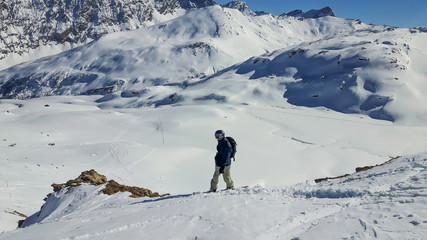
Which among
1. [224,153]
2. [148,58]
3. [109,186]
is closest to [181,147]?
[109,186]

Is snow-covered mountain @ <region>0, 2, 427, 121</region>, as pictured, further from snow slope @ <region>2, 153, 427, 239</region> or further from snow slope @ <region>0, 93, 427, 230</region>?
snow slope @ <region>2, 153, 427, 239</region>

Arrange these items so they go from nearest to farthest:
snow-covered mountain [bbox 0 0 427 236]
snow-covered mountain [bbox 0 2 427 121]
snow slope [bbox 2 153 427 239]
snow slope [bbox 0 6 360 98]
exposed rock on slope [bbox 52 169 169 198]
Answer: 1. snow slope [bbox 2 153 427 239]
2. snow-covered mountain [bbox 0 0 427 236]
3. exposed rock on slope [bbox 52 169 169 198]
4. snow-covered mountain [bbox 0 2 427 121]
5. snow slope [bbox 0 6 360 98]

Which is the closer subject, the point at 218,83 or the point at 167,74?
the point at 218,83

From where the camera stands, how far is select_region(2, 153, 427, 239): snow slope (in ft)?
18.9

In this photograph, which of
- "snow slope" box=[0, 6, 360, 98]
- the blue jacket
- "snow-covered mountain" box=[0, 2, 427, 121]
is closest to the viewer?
the blue jacket

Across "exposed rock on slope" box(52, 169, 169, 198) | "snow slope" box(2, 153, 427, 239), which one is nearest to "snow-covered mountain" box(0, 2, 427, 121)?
"exposed rock on slope" box(52, 169, 169, 198)

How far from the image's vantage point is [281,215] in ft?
22.8

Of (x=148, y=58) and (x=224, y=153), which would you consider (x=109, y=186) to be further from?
(x=148, y=58)

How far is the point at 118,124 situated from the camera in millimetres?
38125

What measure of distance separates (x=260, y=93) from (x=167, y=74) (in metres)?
69.8

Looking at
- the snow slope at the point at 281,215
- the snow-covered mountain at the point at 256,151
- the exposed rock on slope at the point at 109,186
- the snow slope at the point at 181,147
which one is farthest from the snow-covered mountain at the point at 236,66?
the snow slope at the point at 281,215

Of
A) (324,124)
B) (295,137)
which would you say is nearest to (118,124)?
(295,137)

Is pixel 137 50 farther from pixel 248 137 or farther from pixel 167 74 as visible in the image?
pixel 248 137

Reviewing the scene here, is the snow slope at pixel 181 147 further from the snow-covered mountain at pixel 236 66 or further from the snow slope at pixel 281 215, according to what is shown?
the snow-covered mountain at pixel 236 66
